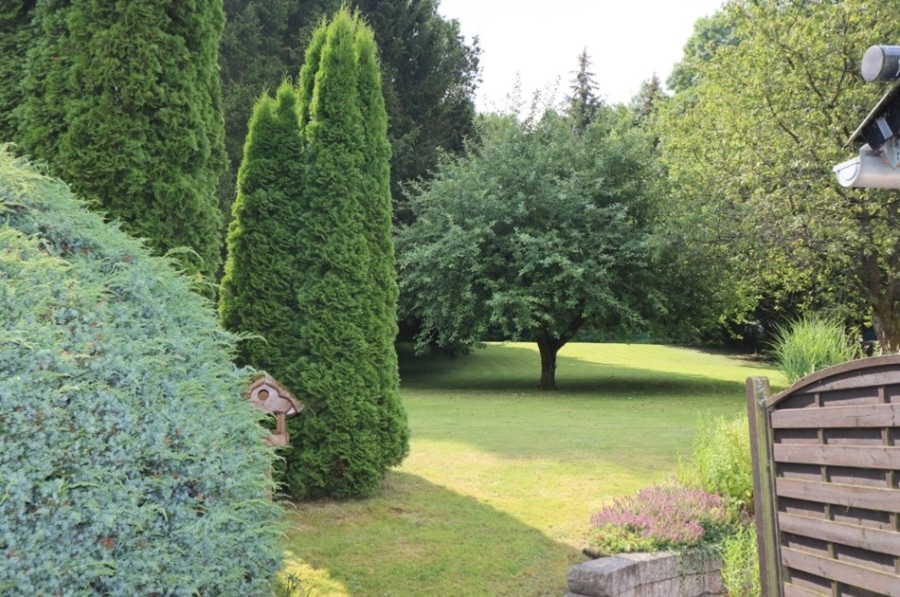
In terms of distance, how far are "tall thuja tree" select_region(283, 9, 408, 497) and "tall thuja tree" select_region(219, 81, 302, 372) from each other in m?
0.14

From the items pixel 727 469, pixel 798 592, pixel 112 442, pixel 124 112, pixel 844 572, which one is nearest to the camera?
pixel 112 442

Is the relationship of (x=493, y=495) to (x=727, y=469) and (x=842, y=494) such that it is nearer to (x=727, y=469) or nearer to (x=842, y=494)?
(x=727, y=469)

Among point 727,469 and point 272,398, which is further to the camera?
point 727,469

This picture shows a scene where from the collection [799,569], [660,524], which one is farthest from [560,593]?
[799,569]

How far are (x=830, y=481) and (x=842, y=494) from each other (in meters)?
0.10

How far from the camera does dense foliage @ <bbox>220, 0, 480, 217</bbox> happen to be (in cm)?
2005

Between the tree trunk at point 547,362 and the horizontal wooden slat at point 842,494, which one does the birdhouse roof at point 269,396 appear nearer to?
the horizontal wooden slat at point 842,494

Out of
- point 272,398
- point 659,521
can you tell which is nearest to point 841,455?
point 659,521

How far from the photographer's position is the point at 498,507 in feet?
21.5

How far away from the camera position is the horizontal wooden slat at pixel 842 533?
2.64 m

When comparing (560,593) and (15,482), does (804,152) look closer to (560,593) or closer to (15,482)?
(560,593)

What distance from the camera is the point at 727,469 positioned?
5.80m

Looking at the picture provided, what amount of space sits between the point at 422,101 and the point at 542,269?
28.7 ft

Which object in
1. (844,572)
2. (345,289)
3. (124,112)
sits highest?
(124,112)
